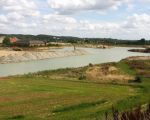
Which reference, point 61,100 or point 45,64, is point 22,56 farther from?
point 61,100

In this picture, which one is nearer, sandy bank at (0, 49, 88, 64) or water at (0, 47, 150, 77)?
water at (0, 47, 150, 77)

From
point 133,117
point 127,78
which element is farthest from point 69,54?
point 133,117

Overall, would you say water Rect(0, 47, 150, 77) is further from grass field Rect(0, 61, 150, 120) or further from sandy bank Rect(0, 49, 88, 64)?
grass field Rect(0, 61, 150, 120)

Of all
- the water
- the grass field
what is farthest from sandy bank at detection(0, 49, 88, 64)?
the grass field

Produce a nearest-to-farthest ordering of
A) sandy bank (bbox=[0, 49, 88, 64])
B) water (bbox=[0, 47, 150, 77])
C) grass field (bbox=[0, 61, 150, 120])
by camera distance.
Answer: grass field (bbox=[0, 61, 150, 120]), water (bbox=[0, 47, 150, 77]), sandy bank (bbox=[0, 49, 88, 64])

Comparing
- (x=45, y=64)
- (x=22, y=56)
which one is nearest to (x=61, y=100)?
(x=45, y=64)

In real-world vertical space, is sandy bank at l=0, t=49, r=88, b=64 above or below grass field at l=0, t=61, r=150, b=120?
below

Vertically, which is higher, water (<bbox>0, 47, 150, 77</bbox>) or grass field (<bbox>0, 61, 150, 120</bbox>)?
grass field (<bbox>0, 61, 150, 120</bbox>)

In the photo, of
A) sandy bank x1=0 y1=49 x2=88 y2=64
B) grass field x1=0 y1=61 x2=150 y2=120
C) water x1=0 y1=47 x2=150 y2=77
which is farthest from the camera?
sandy bank x1=0 y1=49 x2=88 y2=64

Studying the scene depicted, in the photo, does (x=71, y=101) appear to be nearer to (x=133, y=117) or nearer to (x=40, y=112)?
(x=40, y=112)

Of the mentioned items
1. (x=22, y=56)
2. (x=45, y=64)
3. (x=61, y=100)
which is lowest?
(x=45, y=64)

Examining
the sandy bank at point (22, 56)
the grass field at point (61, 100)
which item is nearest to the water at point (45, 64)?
the sandy bank at point (22, 56)

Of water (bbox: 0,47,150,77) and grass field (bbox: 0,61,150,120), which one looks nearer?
grass field (bbox: 0,61,150,120)

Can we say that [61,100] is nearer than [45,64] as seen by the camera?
Yes
